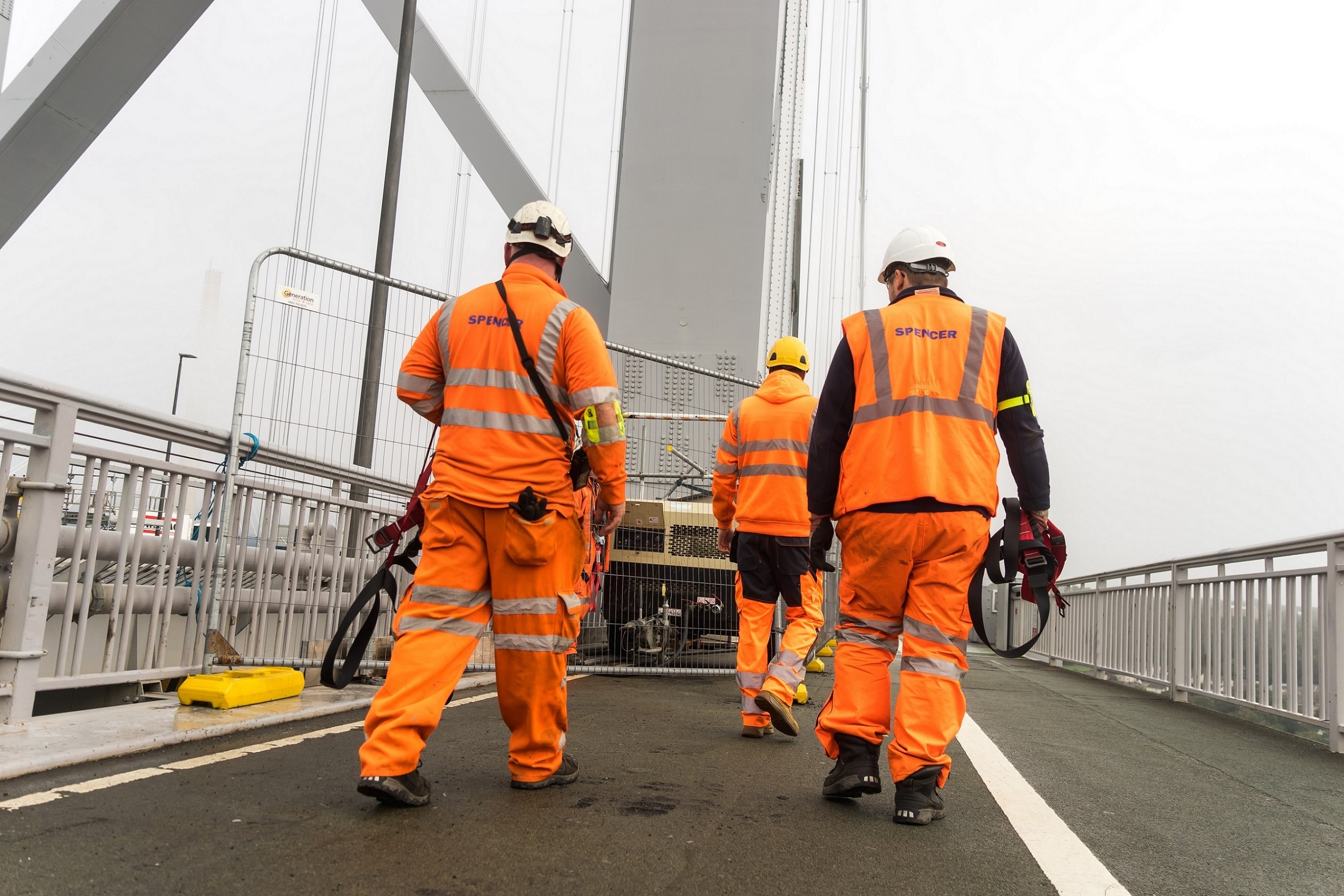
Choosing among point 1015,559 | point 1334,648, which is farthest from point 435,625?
point 1334,648

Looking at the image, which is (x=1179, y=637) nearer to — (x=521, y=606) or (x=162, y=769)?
(x=521, y=606)

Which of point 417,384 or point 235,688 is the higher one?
point 417,384

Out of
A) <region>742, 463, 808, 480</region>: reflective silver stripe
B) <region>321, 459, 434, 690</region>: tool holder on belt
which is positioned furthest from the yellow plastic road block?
<region>742, 463, 808, 480</region>: reflective silver stripe

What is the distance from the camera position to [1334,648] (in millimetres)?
5582

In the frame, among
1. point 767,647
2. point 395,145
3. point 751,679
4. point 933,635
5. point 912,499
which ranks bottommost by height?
point 751,679

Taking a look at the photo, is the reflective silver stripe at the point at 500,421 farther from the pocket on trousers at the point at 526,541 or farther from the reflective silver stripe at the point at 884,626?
the reflective silver stripe at the point at 884,626

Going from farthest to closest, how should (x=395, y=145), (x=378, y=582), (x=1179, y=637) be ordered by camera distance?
(x=395, y=145) < (x=1179, y=637) < (x=378, y=582)

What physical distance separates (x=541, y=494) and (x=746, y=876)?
53.9 inches

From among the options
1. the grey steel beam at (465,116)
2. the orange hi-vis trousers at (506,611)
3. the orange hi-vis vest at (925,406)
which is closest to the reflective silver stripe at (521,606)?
the orange hi-vis trousers at (506,611)

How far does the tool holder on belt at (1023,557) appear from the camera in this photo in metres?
3.36

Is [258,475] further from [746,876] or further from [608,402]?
[746,876]

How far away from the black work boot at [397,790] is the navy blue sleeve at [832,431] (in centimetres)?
160

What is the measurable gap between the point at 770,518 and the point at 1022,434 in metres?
2.08

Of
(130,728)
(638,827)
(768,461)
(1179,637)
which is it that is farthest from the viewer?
(1179,637)
